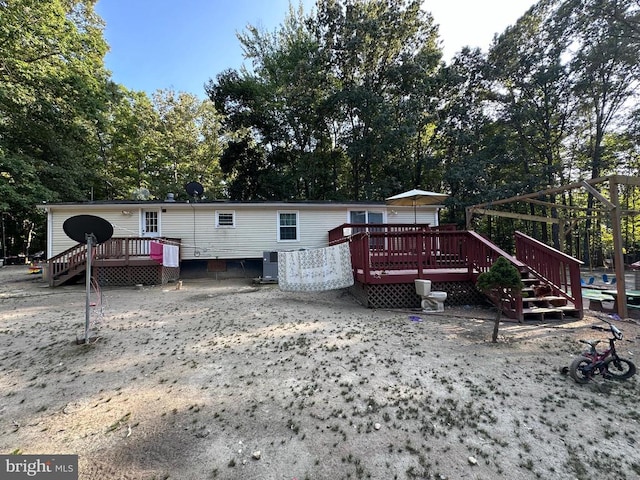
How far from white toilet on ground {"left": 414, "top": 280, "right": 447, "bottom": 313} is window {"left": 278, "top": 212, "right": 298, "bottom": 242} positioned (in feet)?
23.5

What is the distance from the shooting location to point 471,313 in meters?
5.73

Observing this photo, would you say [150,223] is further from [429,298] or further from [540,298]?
[540,298]

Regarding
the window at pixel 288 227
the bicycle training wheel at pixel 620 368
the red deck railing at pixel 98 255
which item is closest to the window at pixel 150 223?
the red deck railing at pixel 98 255

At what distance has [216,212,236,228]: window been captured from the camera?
473 inches

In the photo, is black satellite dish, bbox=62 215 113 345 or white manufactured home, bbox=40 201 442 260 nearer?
black satellite dish, bbox=62 215 113 345

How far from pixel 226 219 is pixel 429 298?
29.1 feet

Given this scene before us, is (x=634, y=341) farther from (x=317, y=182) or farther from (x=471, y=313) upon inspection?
(x=317, y=182)

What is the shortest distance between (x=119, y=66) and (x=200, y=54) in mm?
7029

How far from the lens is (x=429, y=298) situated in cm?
598

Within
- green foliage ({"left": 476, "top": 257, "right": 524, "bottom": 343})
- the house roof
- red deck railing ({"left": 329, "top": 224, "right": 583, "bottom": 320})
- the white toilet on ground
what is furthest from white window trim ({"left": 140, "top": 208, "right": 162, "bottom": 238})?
green foliage ({"left": 476, "top": 257, "right": 524, "bottom": 343})

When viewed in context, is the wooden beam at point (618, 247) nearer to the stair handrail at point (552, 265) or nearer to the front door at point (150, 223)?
the stair handrail at point (552, 265)

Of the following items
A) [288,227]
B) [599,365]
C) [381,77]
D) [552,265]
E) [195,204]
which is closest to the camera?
[599,365]

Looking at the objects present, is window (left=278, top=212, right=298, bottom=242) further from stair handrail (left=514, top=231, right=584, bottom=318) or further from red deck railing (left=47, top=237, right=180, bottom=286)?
stair handrail (left=514, top=231, right=584, bottom=318)

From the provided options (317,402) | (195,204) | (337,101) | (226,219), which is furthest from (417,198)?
(337,101)
